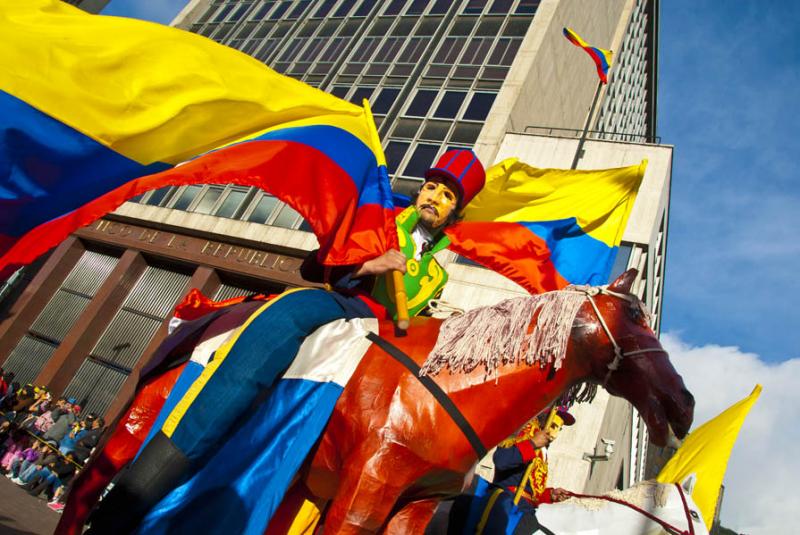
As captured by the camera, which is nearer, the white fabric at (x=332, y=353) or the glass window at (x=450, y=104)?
the white fabric at (x=332, y=353)


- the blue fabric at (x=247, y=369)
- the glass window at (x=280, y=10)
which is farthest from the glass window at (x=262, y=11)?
the blue fabric at (x=247, y=369)

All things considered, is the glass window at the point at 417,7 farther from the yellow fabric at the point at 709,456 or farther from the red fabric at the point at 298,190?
the red fabric at the point at 298,190

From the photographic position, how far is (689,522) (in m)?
4.14

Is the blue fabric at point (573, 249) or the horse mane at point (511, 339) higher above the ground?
the blue fabric at point (573, 249)

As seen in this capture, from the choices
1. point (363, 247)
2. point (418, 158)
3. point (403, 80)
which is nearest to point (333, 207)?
point (363, 247)

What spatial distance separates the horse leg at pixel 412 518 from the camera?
2.89 m

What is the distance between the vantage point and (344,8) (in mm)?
22859

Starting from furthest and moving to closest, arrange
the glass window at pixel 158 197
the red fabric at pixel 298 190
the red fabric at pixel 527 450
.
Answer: the glass window at pixel 158 197 → the red fabric at pixel 527 450 → the red fabric at pixel 298 190

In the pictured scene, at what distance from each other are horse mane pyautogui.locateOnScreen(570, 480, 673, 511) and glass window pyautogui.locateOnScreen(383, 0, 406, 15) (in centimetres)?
2121

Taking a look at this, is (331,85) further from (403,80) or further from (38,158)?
(38,158)

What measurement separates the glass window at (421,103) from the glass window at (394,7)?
5.85 m

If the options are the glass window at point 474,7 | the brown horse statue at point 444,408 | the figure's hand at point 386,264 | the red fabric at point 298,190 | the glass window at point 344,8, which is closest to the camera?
the brown horse statue at point 444,408

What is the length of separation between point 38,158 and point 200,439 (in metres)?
1.90

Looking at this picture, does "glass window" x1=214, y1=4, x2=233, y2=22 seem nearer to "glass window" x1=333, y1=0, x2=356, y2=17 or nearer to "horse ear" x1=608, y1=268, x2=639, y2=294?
"glass window" x1=333, y1=0, x2=356, y2=17
